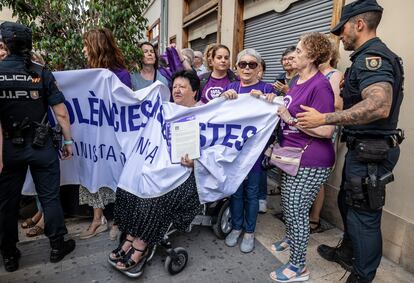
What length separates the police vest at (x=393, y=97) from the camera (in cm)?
187

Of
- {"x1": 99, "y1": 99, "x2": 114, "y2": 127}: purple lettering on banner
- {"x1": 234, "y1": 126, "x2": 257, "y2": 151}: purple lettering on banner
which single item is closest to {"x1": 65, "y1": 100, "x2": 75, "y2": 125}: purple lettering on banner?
{"x1": 99, "y1": 99, "x2": 114, "y2": 127}: purple lettering on banner

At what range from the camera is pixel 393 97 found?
1.93 m

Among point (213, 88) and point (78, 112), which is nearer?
point (78, 112)

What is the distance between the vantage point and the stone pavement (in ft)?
7.88

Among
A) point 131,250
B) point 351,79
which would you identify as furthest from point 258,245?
point 351,79

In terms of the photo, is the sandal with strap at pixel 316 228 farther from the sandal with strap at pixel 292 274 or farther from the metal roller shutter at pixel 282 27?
the metal roller shutter at pixel 282 27

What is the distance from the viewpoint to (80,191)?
304 cm

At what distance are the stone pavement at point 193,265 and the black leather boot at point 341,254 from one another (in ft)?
0.17

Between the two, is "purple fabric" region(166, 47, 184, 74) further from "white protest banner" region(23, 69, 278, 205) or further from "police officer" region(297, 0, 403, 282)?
"police officer" region(297, 0, 403, 282)

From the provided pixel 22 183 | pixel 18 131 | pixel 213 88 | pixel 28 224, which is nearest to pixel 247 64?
pixel 213 88

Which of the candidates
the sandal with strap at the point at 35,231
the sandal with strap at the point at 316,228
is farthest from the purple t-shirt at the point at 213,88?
the sandal with strap at the point at 35,231

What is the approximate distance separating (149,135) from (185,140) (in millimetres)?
362

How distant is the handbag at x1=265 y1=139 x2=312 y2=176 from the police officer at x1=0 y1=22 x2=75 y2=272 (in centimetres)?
173

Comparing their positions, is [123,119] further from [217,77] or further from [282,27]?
[282,27]
